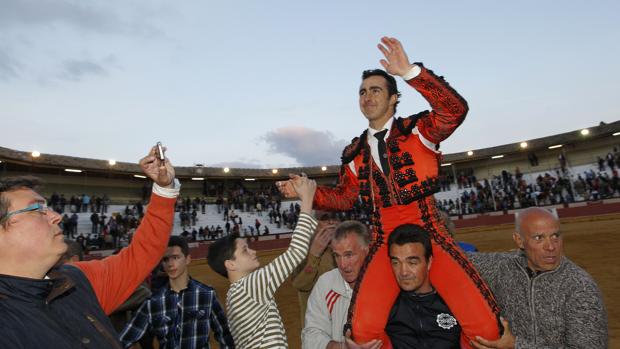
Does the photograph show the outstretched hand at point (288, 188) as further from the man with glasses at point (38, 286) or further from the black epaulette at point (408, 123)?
the man with glasses at point (38, 286)

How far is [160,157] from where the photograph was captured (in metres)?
2.05

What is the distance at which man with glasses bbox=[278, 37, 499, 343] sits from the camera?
2.11 m

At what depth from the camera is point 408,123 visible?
246 centimetres

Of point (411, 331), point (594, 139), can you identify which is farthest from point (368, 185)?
point (594, 139)

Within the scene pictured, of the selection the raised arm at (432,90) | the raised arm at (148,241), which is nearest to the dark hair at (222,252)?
the raised arm at (148,241)

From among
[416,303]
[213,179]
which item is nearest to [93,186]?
[213,179]

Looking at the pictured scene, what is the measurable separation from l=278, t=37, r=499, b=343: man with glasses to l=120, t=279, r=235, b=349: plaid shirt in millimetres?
1155

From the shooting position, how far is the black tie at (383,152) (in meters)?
2.50

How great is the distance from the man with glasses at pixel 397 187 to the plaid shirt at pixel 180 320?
1.15 m

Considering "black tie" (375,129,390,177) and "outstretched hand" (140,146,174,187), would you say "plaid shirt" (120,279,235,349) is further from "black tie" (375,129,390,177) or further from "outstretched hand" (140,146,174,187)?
"black tie" (375,129,390,177)

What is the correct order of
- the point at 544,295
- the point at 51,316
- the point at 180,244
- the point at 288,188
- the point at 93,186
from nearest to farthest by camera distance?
the point at 51,316, the point at 544,295, the point at 288,188, the point at 180,244, the point at 93,186

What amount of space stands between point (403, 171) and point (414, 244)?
1.64ft

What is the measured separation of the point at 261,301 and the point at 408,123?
148 centimetres

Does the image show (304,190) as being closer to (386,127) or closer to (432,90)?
(386,127)
